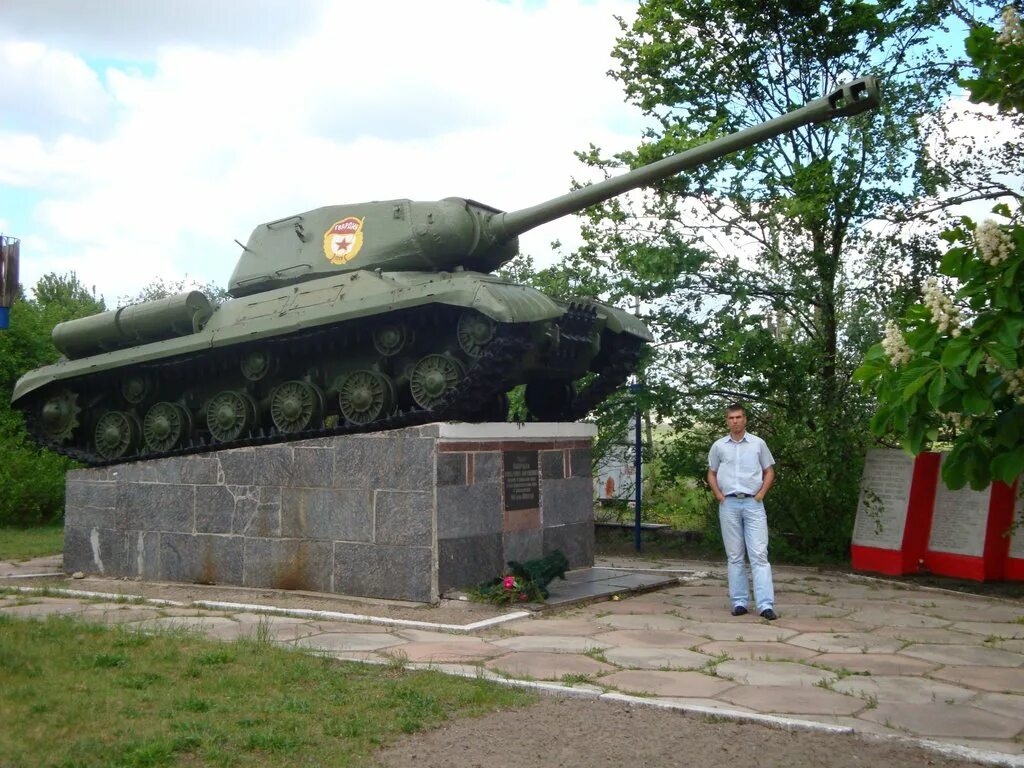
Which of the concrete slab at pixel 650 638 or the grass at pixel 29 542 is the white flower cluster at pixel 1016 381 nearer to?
the concrete slab at pixel 650 638

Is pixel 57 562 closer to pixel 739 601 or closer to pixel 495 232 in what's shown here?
pixel 495 232

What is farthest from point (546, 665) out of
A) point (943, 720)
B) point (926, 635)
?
point (926, 635)

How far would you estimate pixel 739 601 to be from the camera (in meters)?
7.89

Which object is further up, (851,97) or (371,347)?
(851,97)

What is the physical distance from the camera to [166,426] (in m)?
11.1

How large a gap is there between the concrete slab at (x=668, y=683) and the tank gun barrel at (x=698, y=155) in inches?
207

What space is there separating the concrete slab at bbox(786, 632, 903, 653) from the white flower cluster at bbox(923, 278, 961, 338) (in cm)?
346

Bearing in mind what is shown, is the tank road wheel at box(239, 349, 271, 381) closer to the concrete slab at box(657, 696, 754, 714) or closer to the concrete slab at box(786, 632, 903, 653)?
the concrete slab at box(786, 632, 903, 653)

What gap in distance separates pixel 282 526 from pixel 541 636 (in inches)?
135

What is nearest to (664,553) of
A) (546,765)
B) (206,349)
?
(206,349)

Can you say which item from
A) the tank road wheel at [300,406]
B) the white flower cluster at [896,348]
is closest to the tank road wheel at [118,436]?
the tank road wheel at [300,406]

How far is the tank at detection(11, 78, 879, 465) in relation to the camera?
9.05 metres

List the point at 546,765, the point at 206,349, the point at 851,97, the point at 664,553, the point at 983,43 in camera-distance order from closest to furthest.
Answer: the point at 983,43, the point at 546,765, the point at 851,97, the point at 206,349, the point at 664,553

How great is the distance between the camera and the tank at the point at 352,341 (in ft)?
29.7
